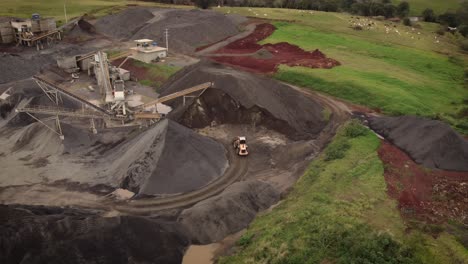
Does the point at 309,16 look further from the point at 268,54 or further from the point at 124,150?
the point at 124,150

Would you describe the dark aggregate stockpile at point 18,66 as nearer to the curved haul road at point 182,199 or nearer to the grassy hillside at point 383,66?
the curved haul road at point 182,199

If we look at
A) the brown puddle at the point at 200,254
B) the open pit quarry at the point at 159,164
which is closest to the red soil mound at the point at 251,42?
the open pit quarry at the point at 159,164

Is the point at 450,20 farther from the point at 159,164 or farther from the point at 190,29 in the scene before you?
the point at 159,164

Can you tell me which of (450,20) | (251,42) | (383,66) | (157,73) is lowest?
(157,73)

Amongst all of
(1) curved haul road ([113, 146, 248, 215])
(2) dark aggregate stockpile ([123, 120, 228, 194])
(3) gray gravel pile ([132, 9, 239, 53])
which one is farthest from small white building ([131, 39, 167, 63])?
(1) curved haul road ([113, 146, 248, 215])

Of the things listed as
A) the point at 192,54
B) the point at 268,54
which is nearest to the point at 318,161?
the point at 268,54

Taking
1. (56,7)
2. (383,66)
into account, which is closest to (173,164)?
(383,66)

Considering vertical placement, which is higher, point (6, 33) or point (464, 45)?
point (464, 45)
